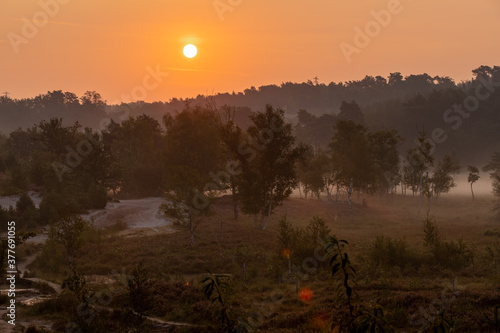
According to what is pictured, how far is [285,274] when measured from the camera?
31.7 m

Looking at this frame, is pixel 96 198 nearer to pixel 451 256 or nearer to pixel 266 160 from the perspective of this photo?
pixel 266 160

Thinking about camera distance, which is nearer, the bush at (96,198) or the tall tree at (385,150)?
the bush at (96,198)

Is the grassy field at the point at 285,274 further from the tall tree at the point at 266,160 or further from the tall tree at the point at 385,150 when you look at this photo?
the tall tree at the point at 385,150

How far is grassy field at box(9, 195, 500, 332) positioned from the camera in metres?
19.6

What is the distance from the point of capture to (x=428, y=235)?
33.0 metres

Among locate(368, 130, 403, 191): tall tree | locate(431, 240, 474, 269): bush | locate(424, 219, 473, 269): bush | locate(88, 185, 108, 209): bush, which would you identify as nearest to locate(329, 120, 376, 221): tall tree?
locate(368, 130, 403, 191): tall tree

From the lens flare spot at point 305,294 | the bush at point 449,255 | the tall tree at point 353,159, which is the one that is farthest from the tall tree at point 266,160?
the lens flare spot at point 305,294

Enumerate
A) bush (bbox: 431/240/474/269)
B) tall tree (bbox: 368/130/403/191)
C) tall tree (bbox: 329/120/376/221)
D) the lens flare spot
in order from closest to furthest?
the lens flare spot < bush (bbox: 431/240/474/269) < tall tree (bbox: 329/120/376/221) < tall tree (bbox: 368/130/403/191)

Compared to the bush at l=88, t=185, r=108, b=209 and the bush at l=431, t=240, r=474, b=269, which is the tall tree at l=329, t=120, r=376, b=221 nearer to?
the bush at l=431, t=240, r=474, b=269

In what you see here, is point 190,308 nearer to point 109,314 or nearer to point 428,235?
point 109,314

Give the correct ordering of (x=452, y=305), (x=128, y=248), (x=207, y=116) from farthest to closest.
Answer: (x=207, y=116), (x=128, y=248), (x=452, y=305)

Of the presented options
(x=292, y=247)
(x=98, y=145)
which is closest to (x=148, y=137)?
(x=98, y=145)

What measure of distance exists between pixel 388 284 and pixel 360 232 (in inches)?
1183

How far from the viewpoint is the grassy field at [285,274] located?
19641mm
